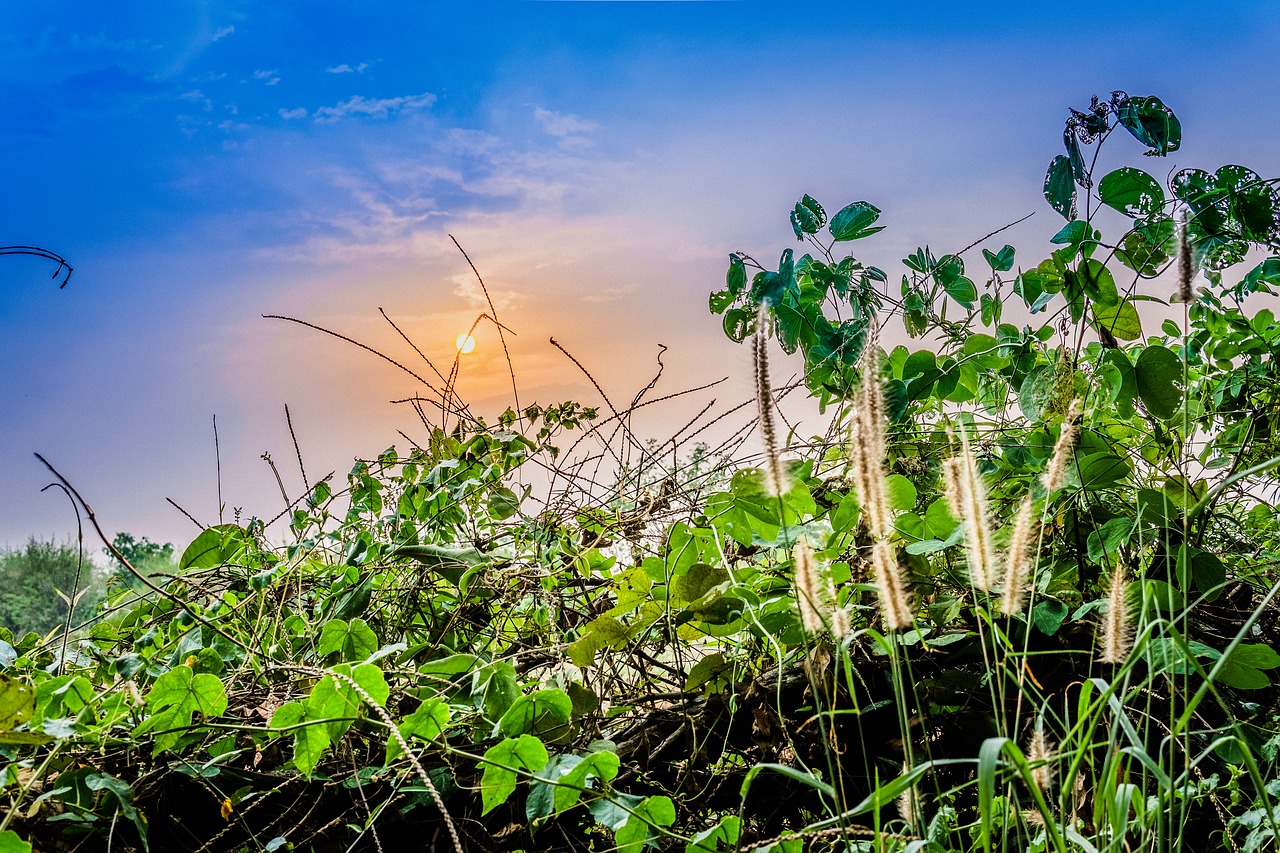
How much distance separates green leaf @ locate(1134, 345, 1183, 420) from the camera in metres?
1.10

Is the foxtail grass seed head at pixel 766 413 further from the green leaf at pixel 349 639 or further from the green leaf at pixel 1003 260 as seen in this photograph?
the green leaf at pixel 1003 260

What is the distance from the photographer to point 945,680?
1108 millimetres

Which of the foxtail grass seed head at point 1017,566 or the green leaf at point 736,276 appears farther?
the green leaf at point 736,276

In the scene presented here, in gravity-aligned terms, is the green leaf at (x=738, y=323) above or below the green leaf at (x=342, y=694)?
above

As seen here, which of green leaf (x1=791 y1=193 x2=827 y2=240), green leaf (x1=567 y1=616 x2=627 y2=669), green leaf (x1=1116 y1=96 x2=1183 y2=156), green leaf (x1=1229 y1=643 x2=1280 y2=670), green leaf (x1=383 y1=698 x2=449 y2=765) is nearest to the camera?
green leaf (x1=383 y1=698 x2=449 y2=765)

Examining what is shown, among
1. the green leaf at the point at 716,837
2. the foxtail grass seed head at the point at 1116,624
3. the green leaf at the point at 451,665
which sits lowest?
the green leaf at the point at 716,837

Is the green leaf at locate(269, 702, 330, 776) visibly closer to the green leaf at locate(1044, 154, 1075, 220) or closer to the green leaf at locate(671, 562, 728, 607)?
the green leaf at locate(671, 562, 728, 607)

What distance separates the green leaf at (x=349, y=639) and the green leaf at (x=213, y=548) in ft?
1.52

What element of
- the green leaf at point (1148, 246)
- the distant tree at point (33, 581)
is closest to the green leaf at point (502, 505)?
the green leaf at point (1148, 246)

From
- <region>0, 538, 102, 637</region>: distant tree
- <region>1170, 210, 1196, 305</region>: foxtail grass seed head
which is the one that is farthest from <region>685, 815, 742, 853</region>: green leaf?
<region>0, 538, 102, 637</region>: distant tree

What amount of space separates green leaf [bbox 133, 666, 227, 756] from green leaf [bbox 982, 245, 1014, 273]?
1283 mm

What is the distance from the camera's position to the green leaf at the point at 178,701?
0.88m

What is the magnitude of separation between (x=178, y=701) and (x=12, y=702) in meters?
0.15

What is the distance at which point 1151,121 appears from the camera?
1.30 metres
